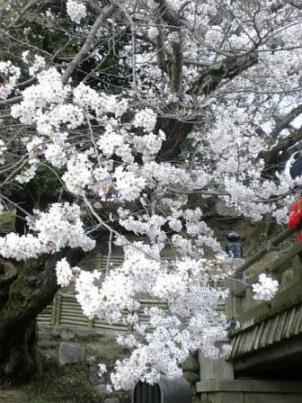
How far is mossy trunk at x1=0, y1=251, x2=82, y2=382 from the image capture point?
6.51m

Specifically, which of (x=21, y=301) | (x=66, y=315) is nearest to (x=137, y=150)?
(x=21, y=301)

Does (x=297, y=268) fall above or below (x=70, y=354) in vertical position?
above

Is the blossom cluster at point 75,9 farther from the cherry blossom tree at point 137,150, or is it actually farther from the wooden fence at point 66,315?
the wooden fence at point 66,315

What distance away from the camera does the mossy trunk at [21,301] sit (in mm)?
6512

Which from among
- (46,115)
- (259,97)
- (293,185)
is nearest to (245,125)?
(259,97)

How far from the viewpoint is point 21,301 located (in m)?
6.54

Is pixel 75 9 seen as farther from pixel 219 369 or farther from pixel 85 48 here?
pixel 219 369

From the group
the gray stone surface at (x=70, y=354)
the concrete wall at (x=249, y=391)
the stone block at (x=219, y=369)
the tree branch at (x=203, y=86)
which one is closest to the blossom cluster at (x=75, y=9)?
the tree branch at (x=203, y=86)

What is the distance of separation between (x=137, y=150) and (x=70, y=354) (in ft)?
15.8

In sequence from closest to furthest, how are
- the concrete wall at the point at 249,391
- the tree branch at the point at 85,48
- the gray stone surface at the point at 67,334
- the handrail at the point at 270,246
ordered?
the tree branch at the point at 85,48 → the handrail at the point at 270,246 → the concrete wall at the point at 249,391 → the gray stone surface at the point at 67,334

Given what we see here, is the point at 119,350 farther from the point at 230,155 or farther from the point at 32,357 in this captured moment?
the point at 230,155

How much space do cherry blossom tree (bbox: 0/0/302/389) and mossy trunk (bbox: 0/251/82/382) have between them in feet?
0.06

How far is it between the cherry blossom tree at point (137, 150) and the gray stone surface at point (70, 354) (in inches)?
42.2

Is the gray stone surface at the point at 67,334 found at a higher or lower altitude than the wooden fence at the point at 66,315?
lower
